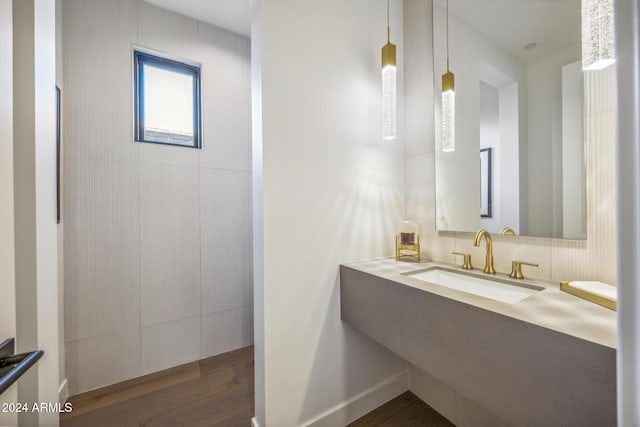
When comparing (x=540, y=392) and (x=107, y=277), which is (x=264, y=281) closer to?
(x=540, y=392)

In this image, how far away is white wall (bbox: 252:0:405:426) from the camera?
118 centimetres

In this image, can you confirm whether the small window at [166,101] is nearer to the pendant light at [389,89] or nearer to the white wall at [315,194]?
the white wall at [315,194]

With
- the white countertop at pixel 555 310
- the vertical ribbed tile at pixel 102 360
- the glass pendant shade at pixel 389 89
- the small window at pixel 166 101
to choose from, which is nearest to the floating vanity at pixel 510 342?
the white countertop at pixel 555 310

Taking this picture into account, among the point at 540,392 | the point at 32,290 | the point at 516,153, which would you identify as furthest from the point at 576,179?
the point at 32,290

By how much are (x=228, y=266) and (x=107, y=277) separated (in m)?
0.80

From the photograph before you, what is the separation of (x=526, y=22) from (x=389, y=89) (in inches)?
25.3

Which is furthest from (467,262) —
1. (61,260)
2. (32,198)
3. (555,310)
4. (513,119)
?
(61,260)

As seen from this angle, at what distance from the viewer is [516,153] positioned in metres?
1.20

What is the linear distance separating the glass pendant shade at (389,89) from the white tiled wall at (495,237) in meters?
0.34

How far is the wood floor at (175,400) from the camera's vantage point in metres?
1.43

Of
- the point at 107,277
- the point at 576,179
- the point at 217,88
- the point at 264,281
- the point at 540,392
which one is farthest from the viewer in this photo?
the point at 217,88

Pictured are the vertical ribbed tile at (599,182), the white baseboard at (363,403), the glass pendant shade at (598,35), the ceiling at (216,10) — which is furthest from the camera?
the ceiling at (216,10)

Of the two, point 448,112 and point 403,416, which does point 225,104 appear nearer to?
point 448,112

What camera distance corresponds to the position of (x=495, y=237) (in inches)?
50.3
